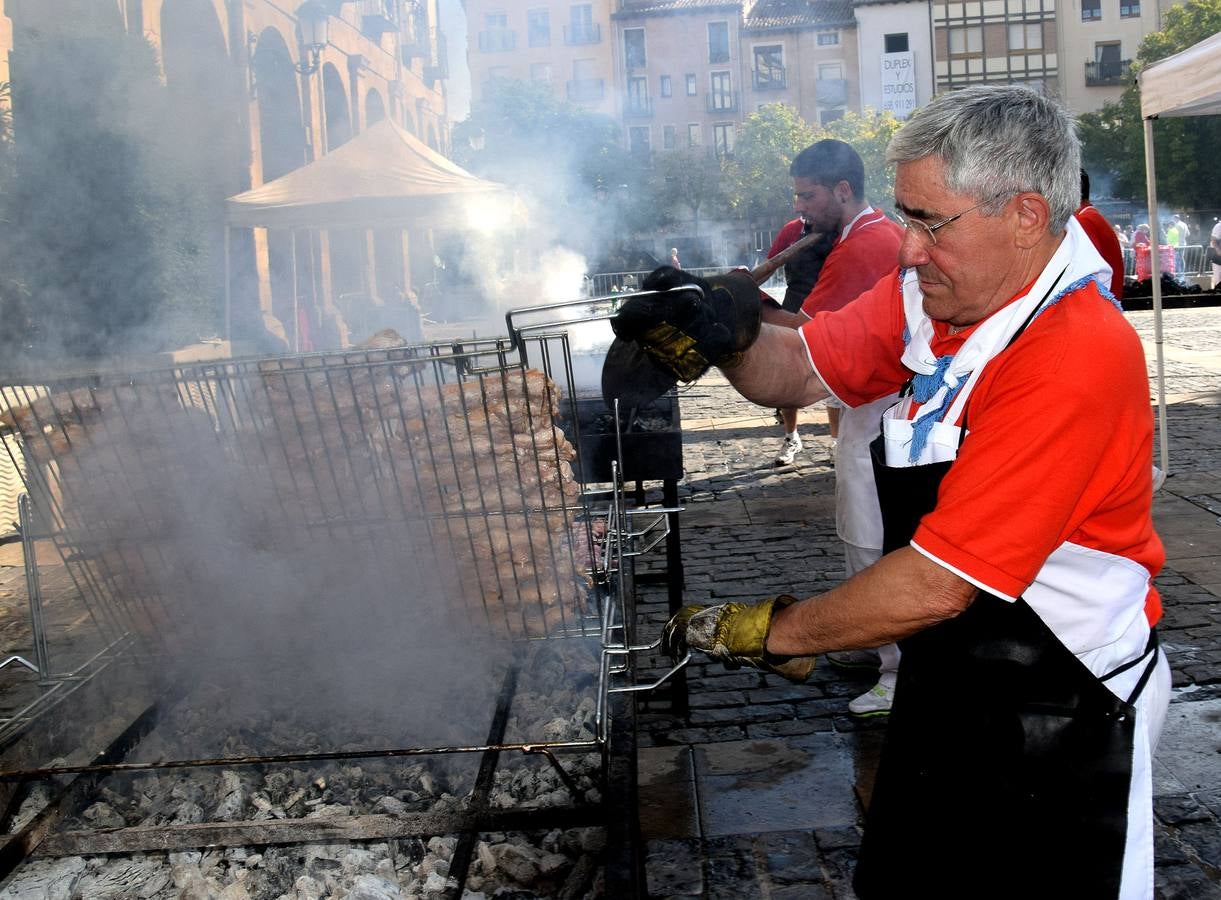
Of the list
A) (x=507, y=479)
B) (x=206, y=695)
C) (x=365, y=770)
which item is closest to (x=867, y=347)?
(x=507, y=479)

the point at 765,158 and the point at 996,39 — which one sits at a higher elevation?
the point at 996,39

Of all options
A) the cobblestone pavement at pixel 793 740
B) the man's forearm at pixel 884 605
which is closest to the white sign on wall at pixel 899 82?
the cobblestone pavement at pixel 793 740

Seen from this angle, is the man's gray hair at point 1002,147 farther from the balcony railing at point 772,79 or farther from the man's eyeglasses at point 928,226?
the balcony railing at point 772,79

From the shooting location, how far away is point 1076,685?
1829 mm

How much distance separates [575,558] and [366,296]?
869 inches

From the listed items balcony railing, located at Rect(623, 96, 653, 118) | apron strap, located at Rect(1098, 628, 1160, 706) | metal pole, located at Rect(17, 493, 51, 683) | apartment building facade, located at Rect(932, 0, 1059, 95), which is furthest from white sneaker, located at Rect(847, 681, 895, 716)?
apartment building facade, located at Rect(932, 0, 1059, 95)

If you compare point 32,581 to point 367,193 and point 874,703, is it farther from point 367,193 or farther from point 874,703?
point 367,193

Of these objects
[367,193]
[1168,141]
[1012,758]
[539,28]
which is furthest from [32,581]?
[1168,141]

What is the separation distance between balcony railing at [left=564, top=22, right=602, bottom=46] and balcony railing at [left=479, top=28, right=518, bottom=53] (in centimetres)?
233

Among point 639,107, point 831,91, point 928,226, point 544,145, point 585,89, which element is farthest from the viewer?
point 831,91

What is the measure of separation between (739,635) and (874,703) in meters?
1.99

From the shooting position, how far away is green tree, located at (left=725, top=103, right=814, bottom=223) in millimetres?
44375

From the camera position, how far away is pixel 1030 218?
182cm

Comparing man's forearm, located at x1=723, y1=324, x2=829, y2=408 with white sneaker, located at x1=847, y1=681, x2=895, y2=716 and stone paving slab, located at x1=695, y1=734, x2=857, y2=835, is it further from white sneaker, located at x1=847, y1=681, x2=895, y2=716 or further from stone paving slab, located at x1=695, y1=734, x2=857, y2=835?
white sneaker, located at x1=847, y1=681, x2=895, y2=716
